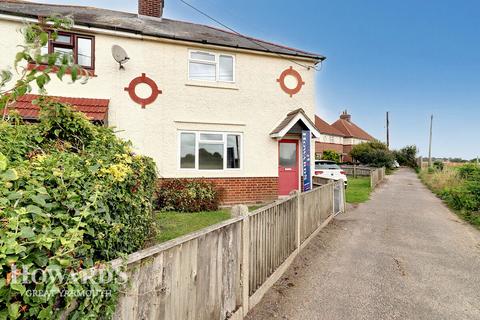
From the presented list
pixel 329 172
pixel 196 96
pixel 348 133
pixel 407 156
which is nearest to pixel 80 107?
pixel 196 96

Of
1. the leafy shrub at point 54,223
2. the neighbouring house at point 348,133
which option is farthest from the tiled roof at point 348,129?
the leafy shrub at point 54,223

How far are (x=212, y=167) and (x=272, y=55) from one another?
16.7 feet

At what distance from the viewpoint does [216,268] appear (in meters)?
2.68

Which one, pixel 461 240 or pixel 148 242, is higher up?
pixel 148 242

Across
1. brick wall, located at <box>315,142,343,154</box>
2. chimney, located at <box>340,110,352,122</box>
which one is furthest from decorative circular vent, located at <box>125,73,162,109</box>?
chimney, located at <box>340,110,352,122</box>

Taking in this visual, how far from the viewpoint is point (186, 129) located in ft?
29.9

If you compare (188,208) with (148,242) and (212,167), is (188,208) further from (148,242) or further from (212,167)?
(148,242)

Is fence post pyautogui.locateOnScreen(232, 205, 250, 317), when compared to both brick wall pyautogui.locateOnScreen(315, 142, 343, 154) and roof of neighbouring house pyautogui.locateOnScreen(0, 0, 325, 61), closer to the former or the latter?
roof of neighbouring house pyautogui.locateOnScreen(0, 0, 325, 61)

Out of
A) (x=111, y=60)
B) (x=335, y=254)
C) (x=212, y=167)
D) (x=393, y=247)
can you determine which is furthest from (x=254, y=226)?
(x=111, y=60)

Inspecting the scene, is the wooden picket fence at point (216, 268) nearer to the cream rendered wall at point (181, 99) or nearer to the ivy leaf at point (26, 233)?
the ivy leaf at point (26, 233)

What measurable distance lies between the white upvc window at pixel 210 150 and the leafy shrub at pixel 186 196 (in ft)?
2.58

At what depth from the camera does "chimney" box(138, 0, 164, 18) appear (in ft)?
36.8

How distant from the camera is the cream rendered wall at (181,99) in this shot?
334 inches

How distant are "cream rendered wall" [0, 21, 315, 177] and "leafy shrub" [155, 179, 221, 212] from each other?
0.52 m
